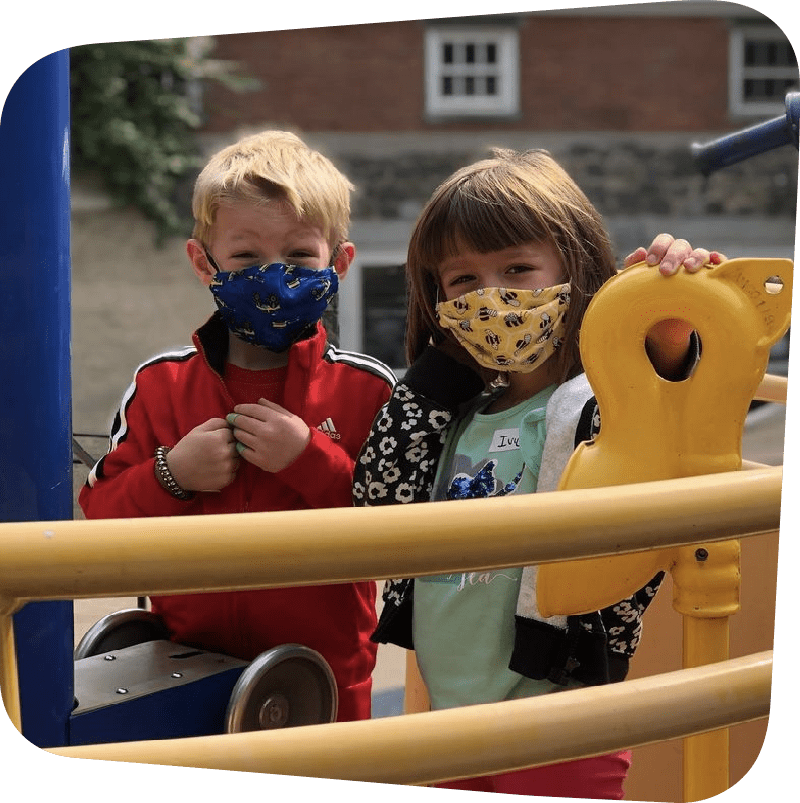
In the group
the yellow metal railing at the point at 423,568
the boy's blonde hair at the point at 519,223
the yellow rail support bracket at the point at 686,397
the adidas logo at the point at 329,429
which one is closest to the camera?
the yellow metal railing at the point at 423,568

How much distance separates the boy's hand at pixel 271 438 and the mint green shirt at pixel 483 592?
16 centimetres

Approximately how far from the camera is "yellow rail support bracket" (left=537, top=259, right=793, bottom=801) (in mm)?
1194

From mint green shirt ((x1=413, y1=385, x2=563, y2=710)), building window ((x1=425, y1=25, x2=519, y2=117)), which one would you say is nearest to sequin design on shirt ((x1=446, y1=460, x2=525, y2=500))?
mint green shirt ((x1=413, y1=385, x2=563, y2=710))

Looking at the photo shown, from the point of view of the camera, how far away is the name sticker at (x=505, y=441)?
132 cm

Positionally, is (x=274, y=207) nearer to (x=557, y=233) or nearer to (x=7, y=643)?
(x=557, y=233)

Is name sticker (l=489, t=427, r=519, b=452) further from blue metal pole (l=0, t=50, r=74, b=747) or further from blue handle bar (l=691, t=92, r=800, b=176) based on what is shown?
blue metal pole (l=0, t=50, r=74, b=747)

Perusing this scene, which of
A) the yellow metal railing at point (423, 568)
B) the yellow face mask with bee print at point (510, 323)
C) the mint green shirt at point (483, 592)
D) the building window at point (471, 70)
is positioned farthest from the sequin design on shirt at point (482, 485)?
the building window at point (471, 70)

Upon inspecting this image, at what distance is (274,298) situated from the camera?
54.3 inches

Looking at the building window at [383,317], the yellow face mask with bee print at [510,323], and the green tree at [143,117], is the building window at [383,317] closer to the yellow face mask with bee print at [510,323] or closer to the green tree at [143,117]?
the yellow face mask with bee print at [510,323]

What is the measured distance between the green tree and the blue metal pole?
0.09 m

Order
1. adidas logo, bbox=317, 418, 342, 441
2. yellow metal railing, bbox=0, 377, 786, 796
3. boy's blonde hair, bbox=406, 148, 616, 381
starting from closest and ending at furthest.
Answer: yellow metal railing, bbox=0, 377, 786, 796 → boy's blonde hair, bbox=406, 148, 616, 381 → adidas logo, bbox=317, 418, 342, 441

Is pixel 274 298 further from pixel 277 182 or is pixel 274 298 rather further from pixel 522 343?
pixel 522 343

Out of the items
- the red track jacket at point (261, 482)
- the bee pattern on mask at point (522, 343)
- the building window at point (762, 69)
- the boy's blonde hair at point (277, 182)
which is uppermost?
the building window at point (762, 69)

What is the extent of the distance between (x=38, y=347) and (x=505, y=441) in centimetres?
51
